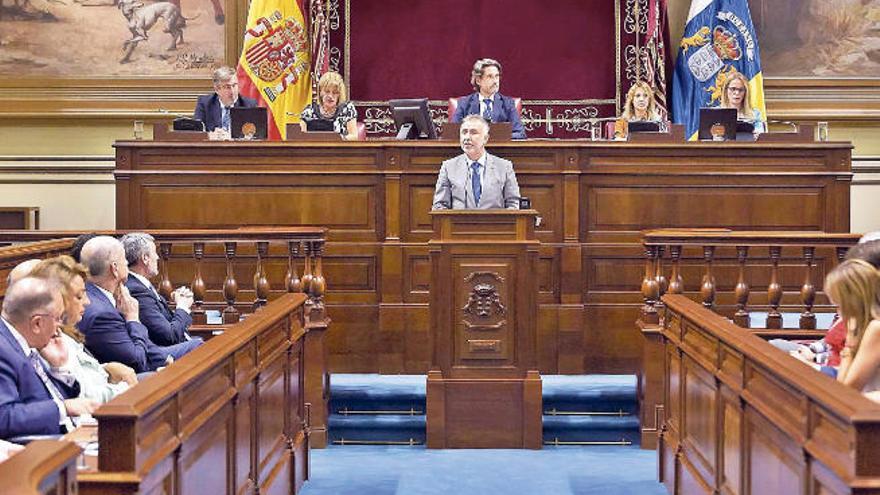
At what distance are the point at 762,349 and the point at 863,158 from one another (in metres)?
7.28

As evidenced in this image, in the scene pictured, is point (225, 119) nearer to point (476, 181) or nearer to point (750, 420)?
point (476, 181)

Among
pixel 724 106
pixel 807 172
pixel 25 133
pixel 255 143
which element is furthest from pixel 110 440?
pixel 25 133

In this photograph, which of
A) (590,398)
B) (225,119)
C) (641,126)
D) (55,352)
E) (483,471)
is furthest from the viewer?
(225,119)

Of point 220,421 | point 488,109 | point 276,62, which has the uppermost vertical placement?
point 276,62

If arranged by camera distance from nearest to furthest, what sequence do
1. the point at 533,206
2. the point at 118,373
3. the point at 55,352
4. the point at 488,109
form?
the point at 55,352
the point at 118,373
the point at 533,206
the point at 488,109

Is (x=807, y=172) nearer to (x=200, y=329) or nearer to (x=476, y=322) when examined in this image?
(x=476, y=322)

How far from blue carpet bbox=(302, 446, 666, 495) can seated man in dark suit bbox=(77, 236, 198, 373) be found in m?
1.36

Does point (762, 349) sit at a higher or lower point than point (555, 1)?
lower

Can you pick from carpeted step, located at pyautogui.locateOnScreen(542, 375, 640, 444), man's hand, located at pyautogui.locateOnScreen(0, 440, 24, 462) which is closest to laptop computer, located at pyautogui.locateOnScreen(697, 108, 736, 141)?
carpeted step, located at pyautogui.locateOnScreen(542, 375, 640, 444)

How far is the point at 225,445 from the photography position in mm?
3990

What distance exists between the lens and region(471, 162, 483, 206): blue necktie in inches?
275

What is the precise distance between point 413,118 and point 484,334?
6.28ft

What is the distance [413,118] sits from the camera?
7.87 meters

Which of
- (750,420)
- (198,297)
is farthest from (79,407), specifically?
(198,297)
